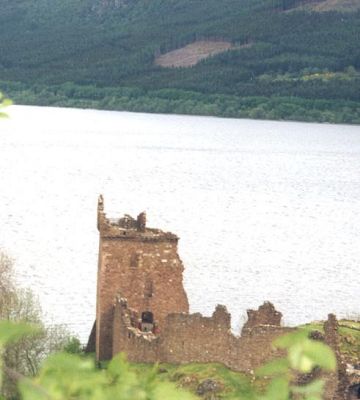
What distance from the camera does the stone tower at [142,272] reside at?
33000 millimetres

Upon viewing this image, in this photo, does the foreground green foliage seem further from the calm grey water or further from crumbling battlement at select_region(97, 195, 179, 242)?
the calm grey water

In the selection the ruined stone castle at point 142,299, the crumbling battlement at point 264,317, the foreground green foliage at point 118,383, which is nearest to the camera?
the foreground green foliage at point 118,383

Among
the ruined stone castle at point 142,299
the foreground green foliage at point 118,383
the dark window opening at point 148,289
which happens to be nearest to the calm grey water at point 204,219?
the ruined stone castle at point 142,299

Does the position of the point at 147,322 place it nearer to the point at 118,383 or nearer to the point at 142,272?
the point at 142,272

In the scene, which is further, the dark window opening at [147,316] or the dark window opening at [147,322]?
the dark window opening at [147,316]

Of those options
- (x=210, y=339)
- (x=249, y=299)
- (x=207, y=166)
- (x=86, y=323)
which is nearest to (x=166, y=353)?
(x=210, y=339)

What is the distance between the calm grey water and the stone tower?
16996 mm

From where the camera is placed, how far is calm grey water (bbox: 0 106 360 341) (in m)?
66.9

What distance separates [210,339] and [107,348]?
4.16 meters

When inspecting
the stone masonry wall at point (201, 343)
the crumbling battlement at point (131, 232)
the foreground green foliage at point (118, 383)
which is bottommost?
the stone masonry wall at point (201, 343)

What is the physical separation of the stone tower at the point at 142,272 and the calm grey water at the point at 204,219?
669 inches

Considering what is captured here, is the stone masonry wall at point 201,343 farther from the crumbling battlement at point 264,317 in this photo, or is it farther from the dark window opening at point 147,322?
the crumbling battlement at point 264,317

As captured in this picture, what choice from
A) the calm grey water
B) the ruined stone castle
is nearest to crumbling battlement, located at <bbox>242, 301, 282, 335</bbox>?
the ruined stone castle

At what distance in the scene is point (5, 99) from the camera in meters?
7.34
